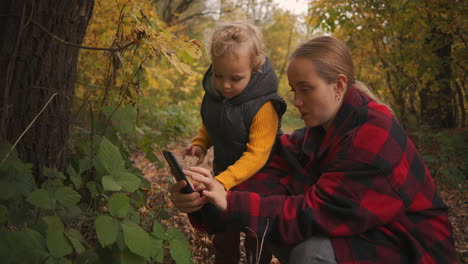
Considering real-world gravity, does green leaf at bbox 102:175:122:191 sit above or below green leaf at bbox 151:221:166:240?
above

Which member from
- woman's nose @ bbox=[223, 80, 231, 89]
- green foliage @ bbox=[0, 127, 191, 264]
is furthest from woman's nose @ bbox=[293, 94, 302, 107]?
green foliage @ bbox=[0, 127, 191, 264]


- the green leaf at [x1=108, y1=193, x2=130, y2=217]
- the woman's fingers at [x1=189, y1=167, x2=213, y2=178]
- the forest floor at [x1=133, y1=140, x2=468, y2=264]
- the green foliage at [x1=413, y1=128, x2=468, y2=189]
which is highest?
the woman's fingers at [x1=189, y1=167, x2=213, y2=178]

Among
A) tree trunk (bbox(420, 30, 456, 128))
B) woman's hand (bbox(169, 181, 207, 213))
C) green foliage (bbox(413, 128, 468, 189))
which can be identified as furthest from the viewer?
tree trunk (bbox(420, 30, 456, 128))

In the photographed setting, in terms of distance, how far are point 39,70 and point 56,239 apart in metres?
0.95

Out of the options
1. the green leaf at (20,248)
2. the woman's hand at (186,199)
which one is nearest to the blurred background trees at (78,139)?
the green leaf at (20,248)

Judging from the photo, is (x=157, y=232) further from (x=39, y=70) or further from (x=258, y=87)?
(x=39, y=70)

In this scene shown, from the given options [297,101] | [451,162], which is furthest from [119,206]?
[451,162]

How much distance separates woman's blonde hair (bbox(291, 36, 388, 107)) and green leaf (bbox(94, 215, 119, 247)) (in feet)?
3.32

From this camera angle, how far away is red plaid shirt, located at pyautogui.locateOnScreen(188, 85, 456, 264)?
58.9 inches

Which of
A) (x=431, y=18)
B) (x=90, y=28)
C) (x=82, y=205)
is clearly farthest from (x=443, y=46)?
(x=82, y=205)

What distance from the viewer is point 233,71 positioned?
204 cm

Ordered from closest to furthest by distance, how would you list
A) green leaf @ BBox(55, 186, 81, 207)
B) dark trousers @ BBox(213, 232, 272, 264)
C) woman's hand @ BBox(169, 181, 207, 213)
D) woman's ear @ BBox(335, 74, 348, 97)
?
1. green leaf @ BBox(55, 186, 81, 207)
2. woman's hand @ BBox(169, 181, 207, 213)
3. woman's ear @ BBox(335, 74, 348, 97)
4. dark trousers @ BBox(213, 232, 272, 264)

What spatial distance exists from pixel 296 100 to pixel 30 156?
133 cm

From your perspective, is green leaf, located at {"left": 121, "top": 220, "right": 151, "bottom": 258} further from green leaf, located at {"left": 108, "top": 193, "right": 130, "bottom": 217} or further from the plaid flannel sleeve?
the plaid flannel sleeve
